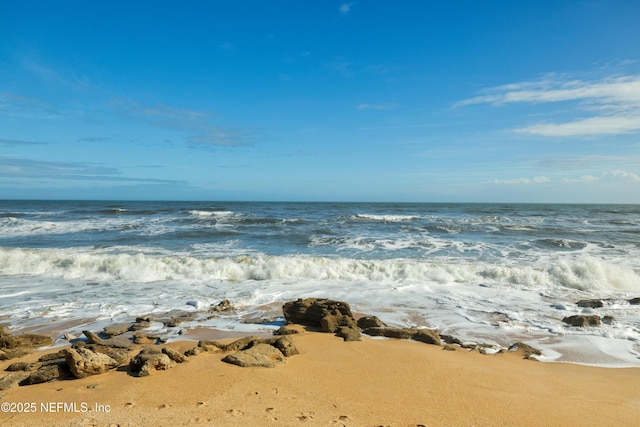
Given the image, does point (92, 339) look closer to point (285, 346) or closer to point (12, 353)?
point (12, 353)

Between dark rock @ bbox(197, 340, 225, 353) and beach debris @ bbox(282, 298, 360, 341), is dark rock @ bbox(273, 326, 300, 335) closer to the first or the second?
beach debris @ bbox(282, 298, 360, 341)

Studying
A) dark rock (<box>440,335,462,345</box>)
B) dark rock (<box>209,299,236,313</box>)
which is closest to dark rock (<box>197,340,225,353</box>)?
dark rock (<box>209,299,236,313</box>)

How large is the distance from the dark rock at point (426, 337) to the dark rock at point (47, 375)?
506 centimetres

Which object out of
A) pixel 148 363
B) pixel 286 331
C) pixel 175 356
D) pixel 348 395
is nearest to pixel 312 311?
pixel 286 331

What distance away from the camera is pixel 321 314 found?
6.88m

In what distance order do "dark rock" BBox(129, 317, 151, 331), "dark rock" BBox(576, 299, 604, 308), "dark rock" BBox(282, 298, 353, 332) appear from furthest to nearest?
"dark rock" BBox(576, 299, 604, 308)
"dark rock" BBox(282, 298, 353, 332)
"dark rock" BBox(129, 317, 151, 331)

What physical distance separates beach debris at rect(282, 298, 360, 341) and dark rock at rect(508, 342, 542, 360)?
2.60 metres

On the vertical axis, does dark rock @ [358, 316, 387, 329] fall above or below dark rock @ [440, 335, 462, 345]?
above

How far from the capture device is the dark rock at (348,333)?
19.8 feet

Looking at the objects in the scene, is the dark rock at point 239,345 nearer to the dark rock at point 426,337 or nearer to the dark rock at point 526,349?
the dark rock at point 426,337

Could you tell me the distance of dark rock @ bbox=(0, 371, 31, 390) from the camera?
4070mm

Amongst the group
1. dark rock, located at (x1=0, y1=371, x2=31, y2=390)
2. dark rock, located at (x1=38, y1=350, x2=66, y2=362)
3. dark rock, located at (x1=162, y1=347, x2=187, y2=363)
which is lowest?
dark rock, located at (x1=38, y1=350, x2=66, y2=362)

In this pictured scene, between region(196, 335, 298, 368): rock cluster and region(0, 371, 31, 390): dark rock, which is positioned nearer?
region(0, 371, 31, 390): dark rock

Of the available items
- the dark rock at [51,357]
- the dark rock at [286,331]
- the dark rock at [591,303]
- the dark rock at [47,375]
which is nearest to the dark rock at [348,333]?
the dark rock at [286,331]
